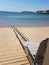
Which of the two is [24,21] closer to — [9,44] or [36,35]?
[36,35]

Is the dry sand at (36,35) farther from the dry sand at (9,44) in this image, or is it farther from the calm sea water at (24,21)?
the calm sea water at (24,21)

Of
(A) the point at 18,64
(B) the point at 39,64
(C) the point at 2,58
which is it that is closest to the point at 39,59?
(B) the point at 39,64

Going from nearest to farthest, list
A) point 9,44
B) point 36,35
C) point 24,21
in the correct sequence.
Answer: point 9,44 < point 36,35 < point 24,21

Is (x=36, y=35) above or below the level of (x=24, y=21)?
above

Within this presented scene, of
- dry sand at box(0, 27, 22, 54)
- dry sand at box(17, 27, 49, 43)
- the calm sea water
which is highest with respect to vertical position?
dry sand at box(0, 27, 22, 54)

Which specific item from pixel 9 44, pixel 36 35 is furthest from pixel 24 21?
pixel 9 44

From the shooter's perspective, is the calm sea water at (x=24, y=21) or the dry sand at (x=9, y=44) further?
the calm sea water at (x=24, y=21)

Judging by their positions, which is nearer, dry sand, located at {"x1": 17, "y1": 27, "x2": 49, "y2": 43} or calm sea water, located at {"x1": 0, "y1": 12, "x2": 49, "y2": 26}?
dry sand, located at {"x1": 17, "y1": 27, "x2": 49, "y2": 43}

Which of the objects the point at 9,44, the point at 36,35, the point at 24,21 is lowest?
the point at 24,21

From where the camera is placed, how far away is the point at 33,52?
327cm

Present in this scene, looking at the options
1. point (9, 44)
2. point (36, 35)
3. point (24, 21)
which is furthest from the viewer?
point (24, 21)

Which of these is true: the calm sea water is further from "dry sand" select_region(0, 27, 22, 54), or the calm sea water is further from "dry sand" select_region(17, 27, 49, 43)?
"dry sand" select_region(0, 27, 22, 54)

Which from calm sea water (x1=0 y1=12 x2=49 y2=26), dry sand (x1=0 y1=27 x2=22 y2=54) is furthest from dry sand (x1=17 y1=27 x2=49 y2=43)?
calm sea water (x1=0 y1=12 x2=49 y2=26)

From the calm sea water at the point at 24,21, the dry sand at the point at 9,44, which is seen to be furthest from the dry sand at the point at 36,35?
the calm sea water at the point at 24,21
